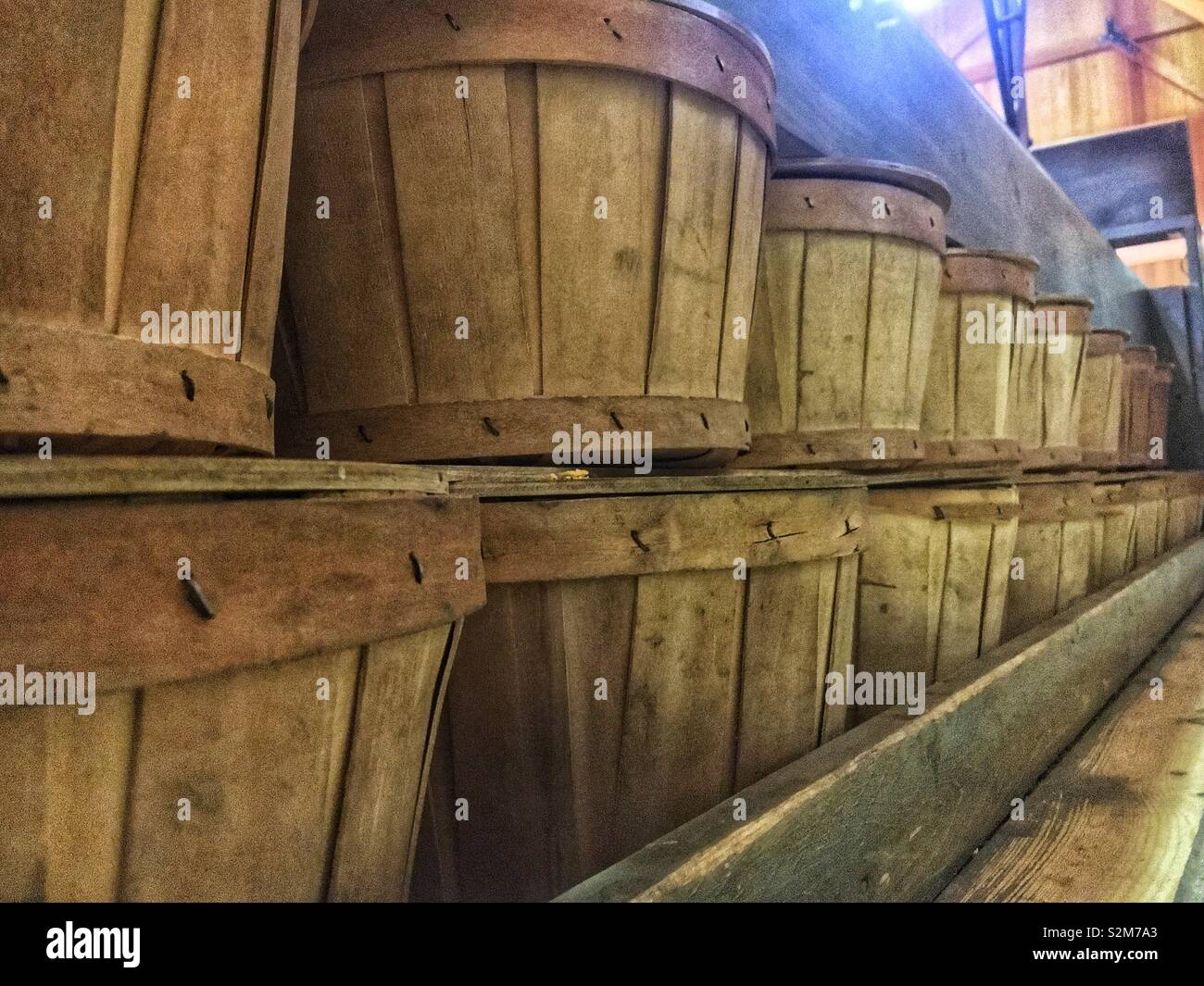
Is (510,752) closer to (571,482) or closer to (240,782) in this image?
(571,482)

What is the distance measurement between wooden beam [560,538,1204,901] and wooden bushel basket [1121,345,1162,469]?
12.2 ft

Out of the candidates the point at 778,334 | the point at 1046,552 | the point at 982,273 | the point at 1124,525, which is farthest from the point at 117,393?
the point at 1124,525

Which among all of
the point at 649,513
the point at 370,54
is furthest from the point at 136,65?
the point at 649,513

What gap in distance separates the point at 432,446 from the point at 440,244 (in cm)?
29

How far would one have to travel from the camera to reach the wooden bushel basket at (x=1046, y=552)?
3.02 meters

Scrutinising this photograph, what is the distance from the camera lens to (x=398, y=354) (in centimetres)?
145

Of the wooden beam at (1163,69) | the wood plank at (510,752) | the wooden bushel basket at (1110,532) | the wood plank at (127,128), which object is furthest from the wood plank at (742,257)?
the wooden beam at (1163,69)

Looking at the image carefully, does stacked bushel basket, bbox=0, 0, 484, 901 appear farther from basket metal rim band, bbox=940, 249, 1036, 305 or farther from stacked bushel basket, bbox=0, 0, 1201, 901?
basket metal rim band, bbox=940, 249, 1036, 305

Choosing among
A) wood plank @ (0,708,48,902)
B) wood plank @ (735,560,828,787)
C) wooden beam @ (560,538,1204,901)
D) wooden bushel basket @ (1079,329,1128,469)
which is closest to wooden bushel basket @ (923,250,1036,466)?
wooden beam @ (560,538,1204,901)

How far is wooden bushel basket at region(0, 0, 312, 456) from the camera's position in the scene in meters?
0.79

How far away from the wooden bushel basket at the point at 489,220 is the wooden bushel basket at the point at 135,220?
0.38 meters
